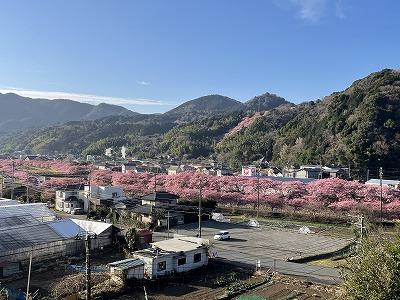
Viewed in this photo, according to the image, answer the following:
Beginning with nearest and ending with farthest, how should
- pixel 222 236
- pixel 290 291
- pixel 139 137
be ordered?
pixel 290 291 → pixel 222 236 → pixel 139 137

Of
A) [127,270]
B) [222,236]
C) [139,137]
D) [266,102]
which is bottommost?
[222,236]

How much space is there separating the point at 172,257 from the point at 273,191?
948 inches

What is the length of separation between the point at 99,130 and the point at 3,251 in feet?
404

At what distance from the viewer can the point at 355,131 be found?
181 feet

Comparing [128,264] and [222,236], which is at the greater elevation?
[128,264]

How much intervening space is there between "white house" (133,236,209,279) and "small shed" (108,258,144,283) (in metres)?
0.32

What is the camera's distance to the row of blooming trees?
36562mm

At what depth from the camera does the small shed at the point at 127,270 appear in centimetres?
1742

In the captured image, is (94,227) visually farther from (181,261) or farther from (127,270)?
(127,270)

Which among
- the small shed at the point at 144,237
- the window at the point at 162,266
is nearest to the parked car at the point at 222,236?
the small shed at the point at 144,237

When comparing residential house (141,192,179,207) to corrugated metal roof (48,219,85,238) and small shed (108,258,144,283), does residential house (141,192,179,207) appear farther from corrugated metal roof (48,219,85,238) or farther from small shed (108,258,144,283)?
small shed (108,258,144,283)

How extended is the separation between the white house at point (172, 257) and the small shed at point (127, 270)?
1.04 ft

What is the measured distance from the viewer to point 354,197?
125 ft

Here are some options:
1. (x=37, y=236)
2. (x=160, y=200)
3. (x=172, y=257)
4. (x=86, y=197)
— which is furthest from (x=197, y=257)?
(x=86, y=197)
